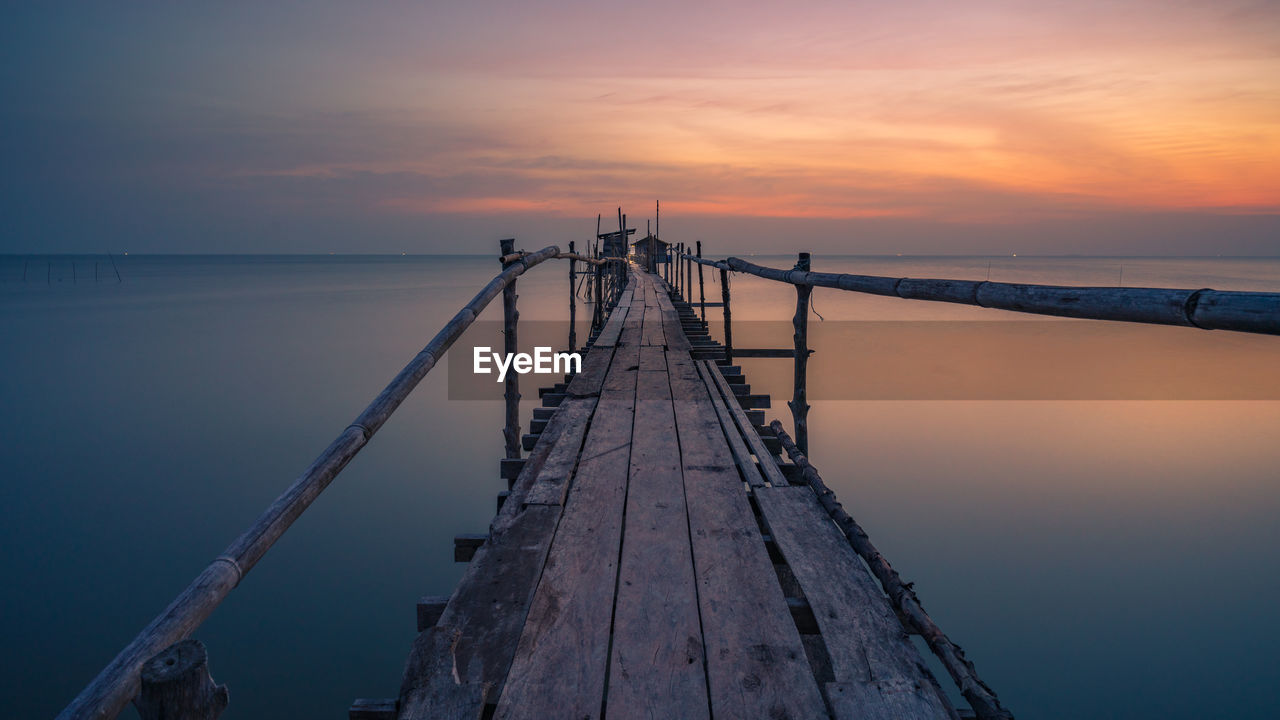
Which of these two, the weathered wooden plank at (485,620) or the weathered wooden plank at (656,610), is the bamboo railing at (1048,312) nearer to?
the weathered wooden plank at (656,610)

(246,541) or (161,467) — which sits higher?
(246,541)

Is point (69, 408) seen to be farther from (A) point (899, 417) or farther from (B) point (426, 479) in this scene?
(A) point (899, 417)

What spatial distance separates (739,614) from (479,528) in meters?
7.17

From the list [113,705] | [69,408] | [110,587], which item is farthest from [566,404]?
[69,408]

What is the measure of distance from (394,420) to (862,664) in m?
12.6

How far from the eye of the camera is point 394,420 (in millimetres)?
13008

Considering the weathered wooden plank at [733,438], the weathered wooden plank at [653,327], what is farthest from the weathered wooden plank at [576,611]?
the weathered wooden plank at [653,327]

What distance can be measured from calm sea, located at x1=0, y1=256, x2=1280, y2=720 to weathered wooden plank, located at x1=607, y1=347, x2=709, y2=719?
13.3ft

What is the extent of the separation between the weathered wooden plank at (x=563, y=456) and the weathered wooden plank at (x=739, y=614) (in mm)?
630

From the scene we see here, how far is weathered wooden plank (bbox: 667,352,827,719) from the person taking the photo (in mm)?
1686

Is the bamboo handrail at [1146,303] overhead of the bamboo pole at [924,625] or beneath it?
overhead

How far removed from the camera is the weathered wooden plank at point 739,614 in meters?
1.69

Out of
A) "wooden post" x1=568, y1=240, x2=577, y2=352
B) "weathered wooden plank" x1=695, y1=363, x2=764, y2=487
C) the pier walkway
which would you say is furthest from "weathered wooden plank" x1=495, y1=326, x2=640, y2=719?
"wooden post" x1=568, y1=240, x2=577, y2=352

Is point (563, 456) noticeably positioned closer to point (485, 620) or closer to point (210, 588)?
point (485, 620)
